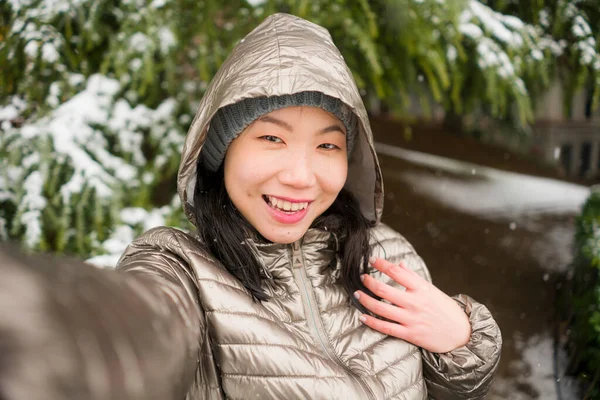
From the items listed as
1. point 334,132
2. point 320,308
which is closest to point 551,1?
point 334,132

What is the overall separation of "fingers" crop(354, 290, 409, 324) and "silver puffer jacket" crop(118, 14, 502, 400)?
6 cm

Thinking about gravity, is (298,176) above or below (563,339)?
above

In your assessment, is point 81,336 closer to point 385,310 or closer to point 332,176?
point 332,176

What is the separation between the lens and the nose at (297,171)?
1.57 meters

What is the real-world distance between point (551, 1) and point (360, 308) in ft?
12.6

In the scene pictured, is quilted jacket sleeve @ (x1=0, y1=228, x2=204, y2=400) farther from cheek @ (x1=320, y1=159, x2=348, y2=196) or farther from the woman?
cheek @ (x1=320, y1=159, x2=348, y2=196)

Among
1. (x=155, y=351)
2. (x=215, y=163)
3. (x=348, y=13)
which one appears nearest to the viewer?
(x=155, y=351)

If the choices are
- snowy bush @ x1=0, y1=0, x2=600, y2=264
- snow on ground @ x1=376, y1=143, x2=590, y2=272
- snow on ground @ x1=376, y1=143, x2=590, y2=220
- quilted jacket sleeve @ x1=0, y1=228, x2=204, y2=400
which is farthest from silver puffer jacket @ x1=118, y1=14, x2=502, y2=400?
snow on ground @ x1=376, y1=143, x2=590, y2=220

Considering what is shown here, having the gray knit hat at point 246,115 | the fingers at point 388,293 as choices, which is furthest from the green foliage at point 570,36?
the gray knit hat at point 246,115

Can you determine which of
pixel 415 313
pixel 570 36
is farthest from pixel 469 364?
pixel 570 36

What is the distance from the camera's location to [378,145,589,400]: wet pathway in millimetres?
3242

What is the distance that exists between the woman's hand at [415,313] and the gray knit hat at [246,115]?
0.60m

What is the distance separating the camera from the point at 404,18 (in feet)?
10.9

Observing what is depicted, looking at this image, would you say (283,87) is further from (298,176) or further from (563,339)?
(563,339)
